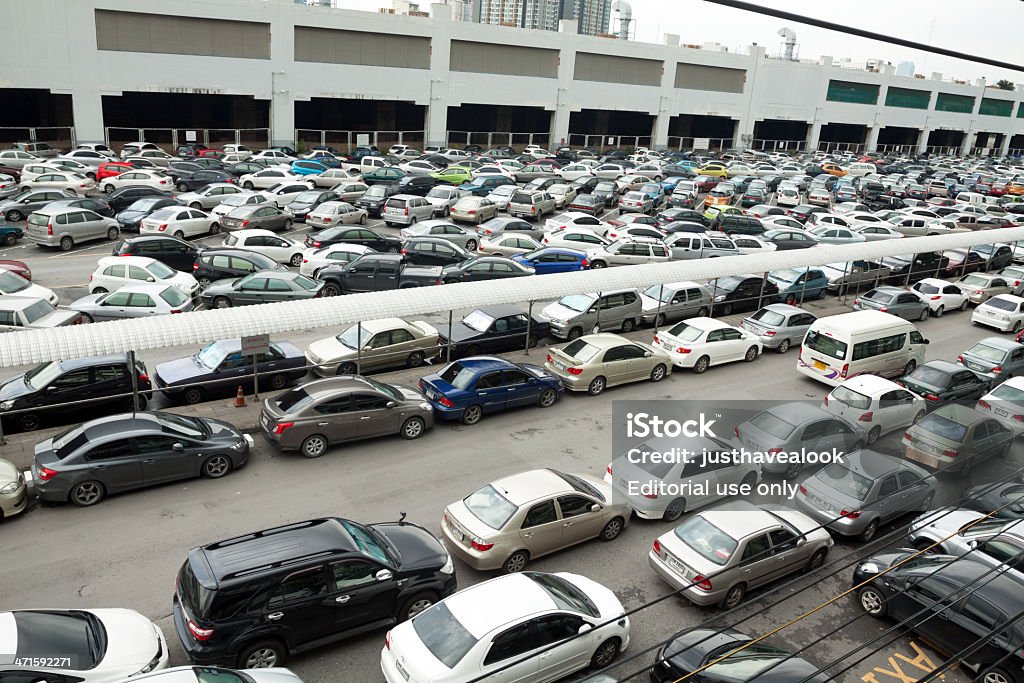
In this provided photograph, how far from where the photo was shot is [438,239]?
1118 inches

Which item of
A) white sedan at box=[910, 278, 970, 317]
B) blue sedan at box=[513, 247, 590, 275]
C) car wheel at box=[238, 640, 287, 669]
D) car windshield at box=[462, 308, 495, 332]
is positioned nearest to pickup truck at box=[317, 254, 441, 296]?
car windshield at box=[462, 308, 495, 332]

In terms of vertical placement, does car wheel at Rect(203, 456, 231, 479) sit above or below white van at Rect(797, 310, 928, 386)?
below

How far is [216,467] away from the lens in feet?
46.6

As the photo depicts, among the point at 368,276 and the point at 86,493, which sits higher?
the point at 368,276

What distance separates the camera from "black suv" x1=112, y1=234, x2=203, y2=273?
2564cm

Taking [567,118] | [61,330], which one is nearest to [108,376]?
[61,330]

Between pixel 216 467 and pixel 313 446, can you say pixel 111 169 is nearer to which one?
pixel 313 446

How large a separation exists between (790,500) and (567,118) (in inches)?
2645

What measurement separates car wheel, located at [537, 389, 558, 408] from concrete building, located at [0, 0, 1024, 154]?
51.1 m

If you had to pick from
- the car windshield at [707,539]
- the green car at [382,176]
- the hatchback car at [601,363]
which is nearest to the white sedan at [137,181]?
the green car at [382,176]

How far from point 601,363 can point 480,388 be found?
3.55 m

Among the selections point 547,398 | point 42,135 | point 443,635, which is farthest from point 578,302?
point 42,135

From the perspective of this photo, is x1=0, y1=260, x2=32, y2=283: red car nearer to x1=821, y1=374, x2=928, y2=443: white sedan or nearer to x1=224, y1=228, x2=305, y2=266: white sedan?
x1=224, y1=228, x2=305, y2=266: white sedan

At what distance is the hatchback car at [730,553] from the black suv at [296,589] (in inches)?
134
